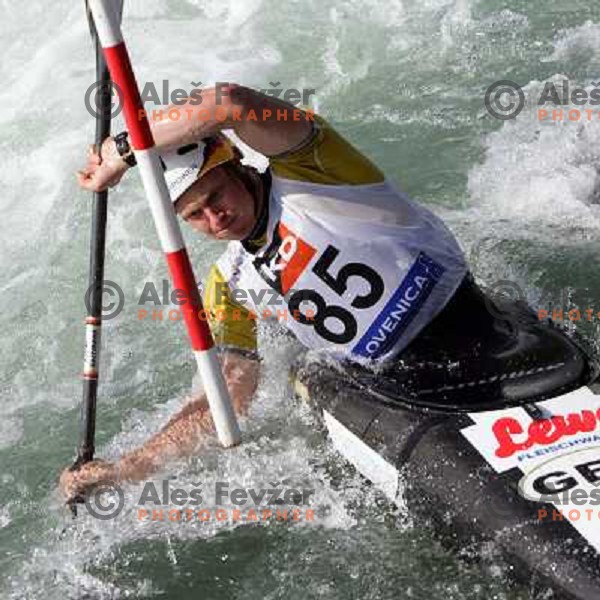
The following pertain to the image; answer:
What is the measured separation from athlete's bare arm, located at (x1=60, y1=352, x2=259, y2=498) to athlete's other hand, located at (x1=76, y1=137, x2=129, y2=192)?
814 mm

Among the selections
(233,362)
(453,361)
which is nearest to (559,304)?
(453,361)

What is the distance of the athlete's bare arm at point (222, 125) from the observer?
125 inches

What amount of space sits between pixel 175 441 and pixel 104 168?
0.98 meters

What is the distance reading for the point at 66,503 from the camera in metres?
3.78

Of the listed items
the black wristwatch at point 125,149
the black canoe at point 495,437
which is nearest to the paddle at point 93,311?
the black wristwatch at point 125,149

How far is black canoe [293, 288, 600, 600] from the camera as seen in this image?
3.22 m

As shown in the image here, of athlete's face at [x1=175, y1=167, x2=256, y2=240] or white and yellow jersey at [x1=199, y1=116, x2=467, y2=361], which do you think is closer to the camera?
athlete's face at [x1=175, y1=167, x2=256, y2=240]
